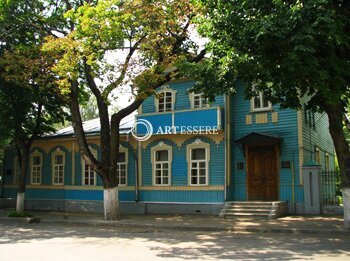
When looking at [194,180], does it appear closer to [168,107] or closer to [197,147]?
[197,147]

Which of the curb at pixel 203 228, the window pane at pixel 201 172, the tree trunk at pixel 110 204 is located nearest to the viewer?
the curb at pixel 203 228

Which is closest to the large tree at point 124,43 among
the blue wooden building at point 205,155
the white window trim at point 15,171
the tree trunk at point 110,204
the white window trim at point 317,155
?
the tree trunk at point 110,204

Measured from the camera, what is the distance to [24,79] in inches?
718

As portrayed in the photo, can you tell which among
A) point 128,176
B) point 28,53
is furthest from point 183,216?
point 28,53

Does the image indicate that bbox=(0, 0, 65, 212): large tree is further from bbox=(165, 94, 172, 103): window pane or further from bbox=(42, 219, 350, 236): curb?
bbox=(165, 94, 172, 103): window pane

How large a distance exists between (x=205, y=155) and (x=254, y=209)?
395 cm

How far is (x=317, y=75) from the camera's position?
11484 mm

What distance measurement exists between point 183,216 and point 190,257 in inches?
422

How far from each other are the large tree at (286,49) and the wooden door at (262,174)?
6.07 metres

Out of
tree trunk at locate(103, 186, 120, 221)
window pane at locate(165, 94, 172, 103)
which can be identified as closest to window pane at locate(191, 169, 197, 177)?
window pane at locate(165, 94, 172, 103)

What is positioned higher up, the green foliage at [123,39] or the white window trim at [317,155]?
the green foliage at [123,39]

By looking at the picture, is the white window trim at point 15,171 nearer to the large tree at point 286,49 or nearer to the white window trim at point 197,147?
the white window trim at point 197,147

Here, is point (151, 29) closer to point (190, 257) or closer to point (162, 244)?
point (162, 244)

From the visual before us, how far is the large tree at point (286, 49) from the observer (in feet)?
35.7
